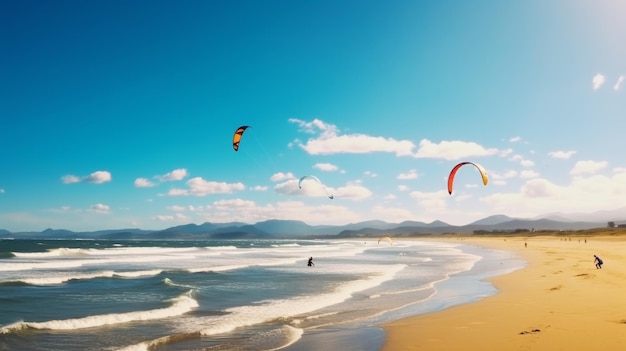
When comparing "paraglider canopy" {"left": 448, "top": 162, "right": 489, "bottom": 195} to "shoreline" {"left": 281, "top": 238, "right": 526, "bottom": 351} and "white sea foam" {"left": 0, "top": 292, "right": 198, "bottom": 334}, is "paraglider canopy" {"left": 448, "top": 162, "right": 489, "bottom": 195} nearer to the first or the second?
"shoreline" {"left": 281, "top": 238, "right": 526, "bottom": 351}

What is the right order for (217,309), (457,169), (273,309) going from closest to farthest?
→ (273,309) < (217,309) < (457,169)

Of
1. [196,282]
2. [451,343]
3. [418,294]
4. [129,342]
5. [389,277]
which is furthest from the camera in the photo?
[389,277]

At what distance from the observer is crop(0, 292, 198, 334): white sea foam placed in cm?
1200

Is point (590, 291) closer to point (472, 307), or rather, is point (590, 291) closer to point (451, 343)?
point (472, 307)

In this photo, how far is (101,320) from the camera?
508 inches

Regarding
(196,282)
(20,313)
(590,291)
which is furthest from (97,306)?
(590,291)

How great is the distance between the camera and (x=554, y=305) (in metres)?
13.6

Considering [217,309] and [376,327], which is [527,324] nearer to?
[376,327]

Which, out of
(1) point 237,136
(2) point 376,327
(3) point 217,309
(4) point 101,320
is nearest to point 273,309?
(3) point 217,309

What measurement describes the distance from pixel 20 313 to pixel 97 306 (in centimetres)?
217

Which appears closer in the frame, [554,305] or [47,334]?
[47,334]

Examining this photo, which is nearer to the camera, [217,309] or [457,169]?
[217,309]

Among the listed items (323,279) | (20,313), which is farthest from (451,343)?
(323,279)

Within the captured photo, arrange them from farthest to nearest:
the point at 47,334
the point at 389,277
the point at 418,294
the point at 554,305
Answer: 1. the point at 389,277
2. the point at 418,294
3. the point at 554,305
4. the point at 47,334
